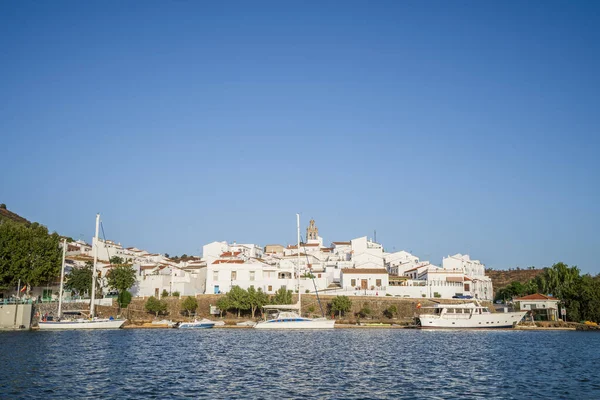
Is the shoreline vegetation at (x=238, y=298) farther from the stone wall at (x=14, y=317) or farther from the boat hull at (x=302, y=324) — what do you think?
the boat hull at (x=302, y=324)

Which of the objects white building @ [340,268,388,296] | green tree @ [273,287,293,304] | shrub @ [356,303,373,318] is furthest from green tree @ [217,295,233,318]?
white building @ [340,268,388,296]

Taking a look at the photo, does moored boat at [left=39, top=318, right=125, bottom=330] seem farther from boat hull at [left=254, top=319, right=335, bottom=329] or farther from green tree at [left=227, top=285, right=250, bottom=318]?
boat hull at [left=254, top=319, right=335, bottom=329]

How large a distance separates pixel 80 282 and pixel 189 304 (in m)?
15.0

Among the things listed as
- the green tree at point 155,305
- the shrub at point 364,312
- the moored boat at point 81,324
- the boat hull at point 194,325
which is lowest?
the boat hull at point 194,325

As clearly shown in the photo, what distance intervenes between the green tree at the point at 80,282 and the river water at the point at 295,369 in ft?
87.9

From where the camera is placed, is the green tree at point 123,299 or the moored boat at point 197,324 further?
the green tree at point 123,299

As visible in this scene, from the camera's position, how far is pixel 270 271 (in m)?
81.1

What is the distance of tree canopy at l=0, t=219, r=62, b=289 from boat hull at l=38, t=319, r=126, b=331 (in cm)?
692

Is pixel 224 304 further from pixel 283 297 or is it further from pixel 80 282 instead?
pixel 80 282

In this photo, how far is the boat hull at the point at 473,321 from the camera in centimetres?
6462

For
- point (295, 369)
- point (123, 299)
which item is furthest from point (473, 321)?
point (123, 299)

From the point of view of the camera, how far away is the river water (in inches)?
901

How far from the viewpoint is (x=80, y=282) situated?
7206cm

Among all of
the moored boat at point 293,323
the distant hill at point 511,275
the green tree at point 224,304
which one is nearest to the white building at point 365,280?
the green tree at point 224,304
